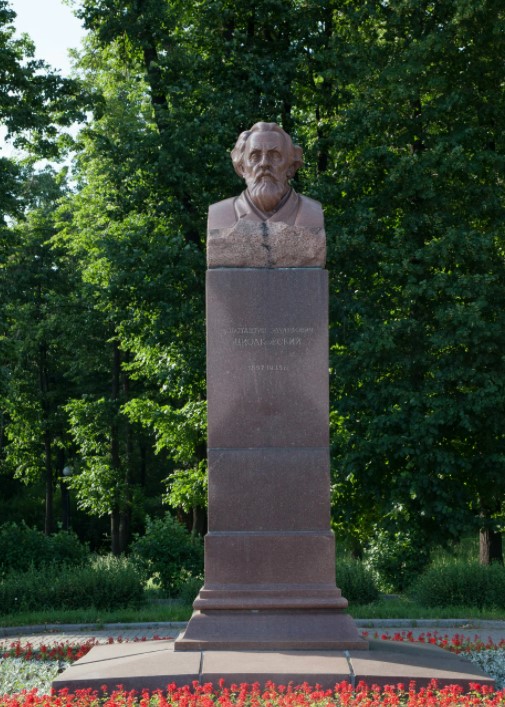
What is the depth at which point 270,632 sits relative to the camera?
26.8 ft

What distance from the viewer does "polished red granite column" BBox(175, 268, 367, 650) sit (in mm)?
8305

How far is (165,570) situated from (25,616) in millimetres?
3285

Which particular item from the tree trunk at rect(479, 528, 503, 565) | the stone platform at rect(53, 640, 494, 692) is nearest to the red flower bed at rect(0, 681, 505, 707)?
the stone platform at rect(53, 640, 494, 692)

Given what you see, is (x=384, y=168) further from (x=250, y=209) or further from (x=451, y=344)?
(x=250, y=209)

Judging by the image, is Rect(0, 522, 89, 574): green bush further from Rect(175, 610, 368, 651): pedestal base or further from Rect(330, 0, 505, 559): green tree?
Rect(175, 610, 368, 651): pedestal base

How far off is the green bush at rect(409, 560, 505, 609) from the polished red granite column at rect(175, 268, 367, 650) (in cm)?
745

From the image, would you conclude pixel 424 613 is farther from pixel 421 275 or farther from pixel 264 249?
pixel 264 249

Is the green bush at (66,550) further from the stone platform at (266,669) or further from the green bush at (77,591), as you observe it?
the stone platform at (266,669)

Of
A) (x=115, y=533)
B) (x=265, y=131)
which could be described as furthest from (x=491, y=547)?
(x=115, y=533)

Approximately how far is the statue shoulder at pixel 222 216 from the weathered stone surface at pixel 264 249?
0.18 metres

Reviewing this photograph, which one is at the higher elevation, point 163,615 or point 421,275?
point 421,275

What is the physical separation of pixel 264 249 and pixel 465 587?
336 inches

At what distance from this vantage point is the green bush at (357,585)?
15648 mm

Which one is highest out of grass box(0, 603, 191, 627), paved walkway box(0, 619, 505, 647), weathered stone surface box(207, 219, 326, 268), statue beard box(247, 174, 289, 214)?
statue beard box(247, 174, 289, 214)
